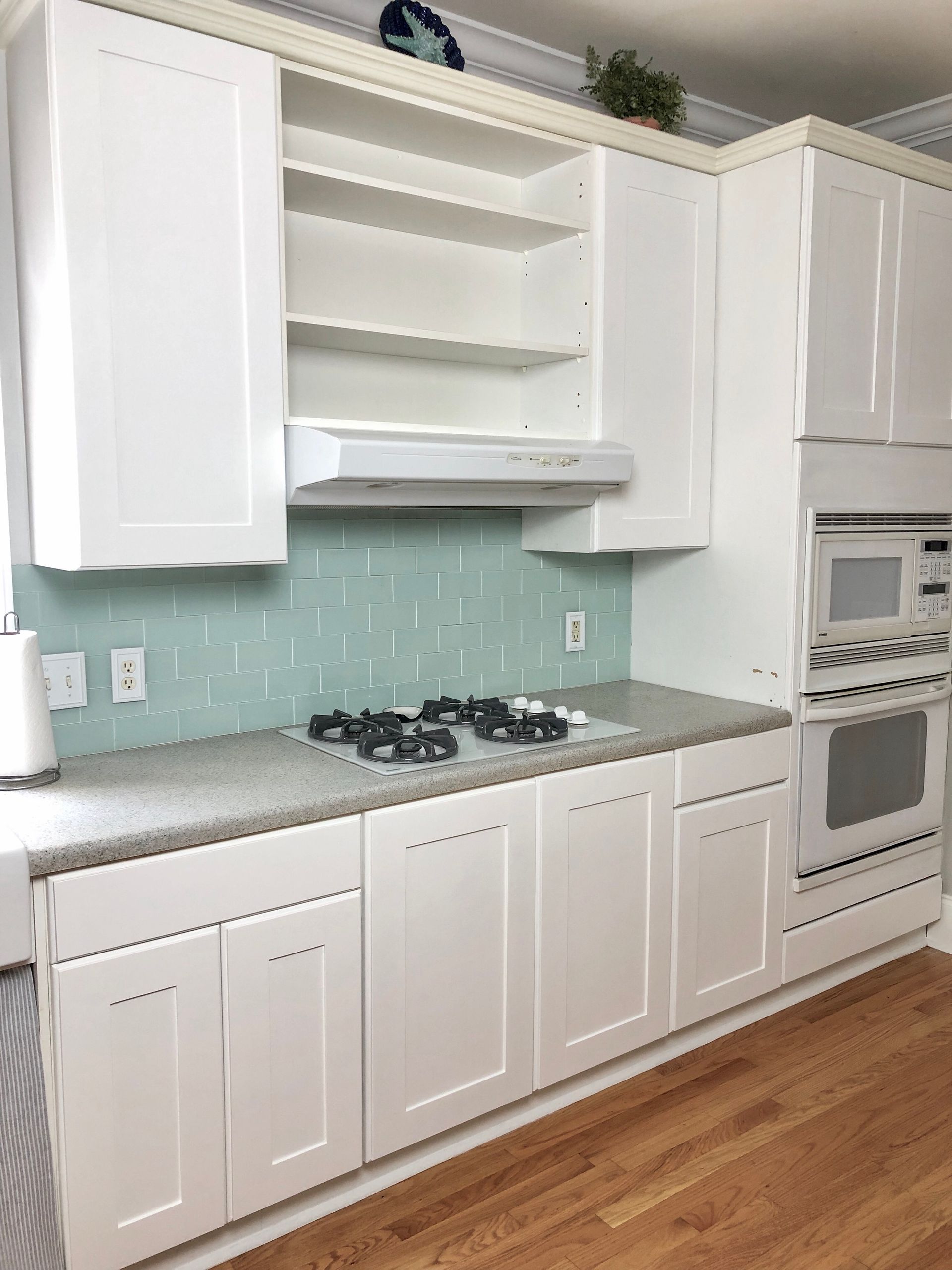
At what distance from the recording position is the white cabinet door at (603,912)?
89.0 inches

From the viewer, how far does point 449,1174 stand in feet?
7.07

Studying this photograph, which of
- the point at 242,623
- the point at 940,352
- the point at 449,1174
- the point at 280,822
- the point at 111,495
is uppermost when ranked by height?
the point at 940,352

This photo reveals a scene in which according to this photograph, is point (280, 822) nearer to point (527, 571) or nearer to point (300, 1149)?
point (300, 1149)

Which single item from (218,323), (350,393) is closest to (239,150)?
(218,323)

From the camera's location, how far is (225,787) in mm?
1944

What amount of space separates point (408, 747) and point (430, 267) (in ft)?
4.03

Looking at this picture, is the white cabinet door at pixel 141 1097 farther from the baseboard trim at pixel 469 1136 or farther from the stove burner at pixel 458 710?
the stove burner at pixel 458 710

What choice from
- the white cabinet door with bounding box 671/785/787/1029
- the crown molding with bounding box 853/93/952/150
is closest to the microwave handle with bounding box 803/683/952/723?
the white cabinet door with bounding box 671/785/787/1029

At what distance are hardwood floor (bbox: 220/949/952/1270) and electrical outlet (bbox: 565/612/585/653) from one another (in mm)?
1136

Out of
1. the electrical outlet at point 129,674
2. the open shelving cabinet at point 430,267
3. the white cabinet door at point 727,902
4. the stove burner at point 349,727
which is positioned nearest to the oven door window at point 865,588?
the white cabinet door at point 727,902

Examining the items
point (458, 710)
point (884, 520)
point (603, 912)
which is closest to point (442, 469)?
point (458, 710)

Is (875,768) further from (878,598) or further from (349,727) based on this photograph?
(349,727)

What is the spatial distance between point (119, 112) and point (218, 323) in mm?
387

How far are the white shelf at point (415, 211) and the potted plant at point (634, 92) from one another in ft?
1.31
